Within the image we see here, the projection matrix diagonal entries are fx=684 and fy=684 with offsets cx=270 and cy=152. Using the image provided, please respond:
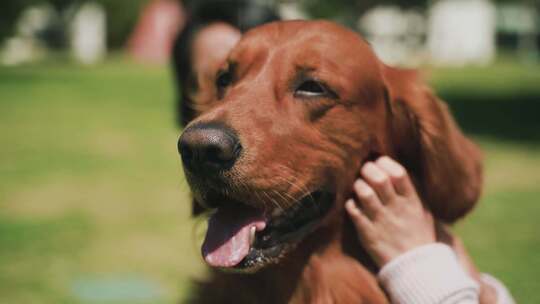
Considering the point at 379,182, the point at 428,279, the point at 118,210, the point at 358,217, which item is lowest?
the point at 118,210

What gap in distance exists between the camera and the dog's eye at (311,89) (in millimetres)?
3098

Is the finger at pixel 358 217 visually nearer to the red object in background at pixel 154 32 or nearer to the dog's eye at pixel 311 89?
the dog's eye at pixel 311 89

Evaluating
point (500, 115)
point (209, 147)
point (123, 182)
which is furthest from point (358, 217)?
point (500, 115)

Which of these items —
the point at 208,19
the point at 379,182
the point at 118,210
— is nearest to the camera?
the point at 379,182

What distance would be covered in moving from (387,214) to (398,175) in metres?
0.19

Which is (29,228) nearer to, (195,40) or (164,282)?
(164,282)

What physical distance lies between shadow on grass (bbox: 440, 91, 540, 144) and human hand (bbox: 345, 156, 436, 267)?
1010cm

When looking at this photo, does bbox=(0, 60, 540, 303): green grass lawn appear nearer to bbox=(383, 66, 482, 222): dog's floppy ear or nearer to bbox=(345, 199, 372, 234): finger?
bbox=(345, 199, 372, 234): finger

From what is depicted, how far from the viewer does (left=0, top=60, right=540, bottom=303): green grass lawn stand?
5.62 m

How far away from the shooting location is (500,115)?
15836 mm

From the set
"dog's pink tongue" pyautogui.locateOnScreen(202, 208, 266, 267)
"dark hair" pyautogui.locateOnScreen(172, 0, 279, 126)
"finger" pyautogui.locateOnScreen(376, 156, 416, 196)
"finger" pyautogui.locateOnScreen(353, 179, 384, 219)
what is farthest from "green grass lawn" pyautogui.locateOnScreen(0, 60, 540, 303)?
"dark hair" pyautogui.locateOnScreen(172, 0, 279, 126)

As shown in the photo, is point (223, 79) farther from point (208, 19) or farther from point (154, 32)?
point (154, 32)

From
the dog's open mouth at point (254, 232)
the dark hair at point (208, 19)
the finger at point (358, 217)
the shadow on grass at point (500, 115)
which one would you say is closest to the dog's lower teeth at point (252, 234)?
the dog's open mouth at point (254, 232)

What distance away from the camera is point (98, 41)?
42.6 meters
